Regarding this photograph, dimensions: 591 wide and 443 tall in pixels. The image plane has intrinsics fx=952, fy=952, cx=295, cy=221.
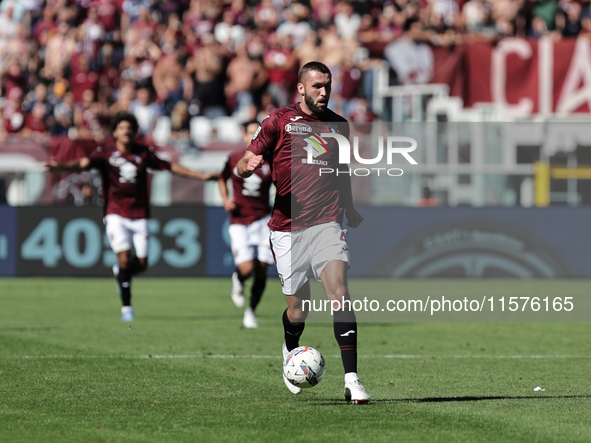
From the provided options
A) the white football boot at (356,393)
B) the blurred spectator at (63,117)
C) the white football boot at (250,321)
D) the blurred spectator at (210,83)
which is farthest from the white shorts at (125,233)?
the blurred spectator at (63,117)

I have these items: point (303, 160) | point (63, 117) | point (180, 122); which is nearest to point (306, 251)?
point (303, 160)

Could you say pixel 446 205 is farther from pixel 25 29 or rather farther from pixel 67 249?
pixel 25 29

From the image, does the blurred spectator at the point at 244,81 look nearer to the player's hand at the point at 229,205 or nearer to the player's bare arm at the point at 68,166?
the player's hand at the point at 229,205

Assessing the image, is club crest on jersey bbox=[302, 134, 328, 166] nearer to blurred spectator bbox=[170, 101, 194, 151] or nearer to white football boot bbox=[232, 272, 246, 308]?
white football boot bbox=[232, 272, 246, 308]

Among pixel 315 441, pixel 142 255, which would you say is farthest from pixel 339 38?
pixel 315 441

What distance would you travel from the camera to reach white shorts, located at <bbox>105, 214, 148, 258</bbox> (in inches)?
459

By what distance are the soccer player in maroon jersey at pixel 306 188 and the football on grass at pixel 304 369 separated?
0.20m

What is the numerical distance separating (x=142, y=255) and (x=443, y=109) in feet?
31.0

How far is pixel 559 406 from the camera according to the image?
6.07m

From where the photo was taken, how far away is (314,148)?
20.8 ft

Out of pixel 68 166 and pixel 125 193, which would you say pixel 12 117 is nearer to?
pixel 125 193

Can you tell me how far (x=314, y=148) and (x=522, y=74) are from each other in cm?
1478

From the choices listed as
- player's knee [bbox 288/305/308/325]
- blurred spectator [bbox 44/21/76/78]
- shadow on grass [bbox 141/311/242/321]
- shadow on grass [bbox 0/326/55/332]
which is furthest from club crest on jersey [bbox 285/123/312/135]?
blurred spectator [bbox 44/21/76/78]

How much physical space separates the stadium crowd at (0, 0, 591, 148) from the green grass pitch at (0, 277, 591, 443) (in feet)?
27.8
